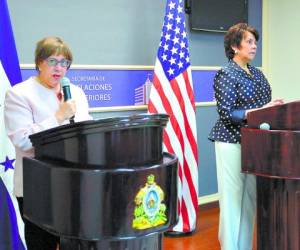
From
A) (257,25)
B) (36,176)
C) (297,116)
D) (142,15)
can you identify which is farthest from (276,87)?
(36,176)

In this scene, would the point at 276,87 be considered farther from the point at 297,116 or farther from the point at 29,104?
the point at 29,104

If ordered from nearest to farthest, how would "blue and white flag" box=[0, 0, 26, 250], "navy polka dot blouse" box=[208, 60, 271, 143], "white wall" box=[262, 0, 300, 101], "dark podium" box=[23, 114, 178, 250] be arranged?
"dark podium" box=[23, 114, 178, 250] < "blue and white flag" box=[0, 0, 26, 250] < "navy polka dot blouse" box=[208, 60, 271, 143] < "white wall" box=[262, 0, 300, 101]

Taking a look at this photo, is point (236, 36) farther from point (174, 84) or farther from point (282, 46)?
point (282, 46)

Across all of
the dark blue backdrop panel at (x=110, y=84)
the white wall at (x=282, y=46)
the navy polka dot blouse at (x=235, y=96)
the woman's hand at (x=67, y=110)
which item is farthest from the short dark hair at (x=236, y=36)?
the white wall at (x=282, y=46)

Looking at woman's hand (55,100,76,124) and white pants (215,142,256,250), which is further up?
woman's hand (55,100,76,124)

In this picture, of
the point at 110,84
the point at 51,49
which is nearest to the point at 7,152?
the point at 51,49

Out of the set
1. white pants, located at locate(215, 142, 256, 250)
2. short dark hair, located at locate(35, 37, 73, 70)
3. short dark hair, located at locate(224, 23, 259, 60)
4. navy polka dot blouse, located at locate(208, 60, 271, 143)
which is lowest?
white pants, located at locate(215, 142, 256, 250)

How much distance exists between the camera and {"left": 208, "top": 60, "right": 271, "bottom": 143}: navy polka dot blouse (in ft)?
8.46

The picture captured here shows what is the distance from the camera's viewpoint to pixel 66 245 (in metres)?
1.16

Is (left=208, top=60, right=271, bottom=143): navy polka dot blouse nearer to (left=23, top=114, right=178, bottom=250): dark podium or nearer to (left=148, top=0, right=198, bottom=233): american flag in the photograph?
(left=148, top=0, right=198, bottom=233): american flag

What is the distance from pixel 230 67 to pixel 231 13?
182cm

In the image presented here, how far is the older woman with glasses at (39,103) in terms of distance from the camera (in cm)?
167

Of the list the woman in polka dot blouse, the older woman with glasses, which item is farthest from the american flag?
the older woman with glasses

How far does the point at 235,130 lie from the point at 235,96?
206mm
